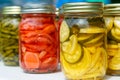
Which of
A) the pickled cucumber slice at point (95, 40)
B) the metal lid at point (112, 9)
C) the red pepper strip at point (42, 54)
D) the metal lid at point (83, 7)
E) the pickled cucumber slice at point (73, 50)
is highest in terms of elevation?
the metal lid at point (83, 7)

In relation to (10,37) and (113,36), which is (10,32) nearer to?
(10,37)

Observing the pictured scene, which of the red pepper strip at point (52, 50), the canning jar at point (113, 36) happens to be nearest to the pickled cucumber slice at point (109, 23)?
the canning jar at point (113, 36)

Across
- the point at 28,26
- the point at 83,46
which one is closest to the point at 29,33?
the point at 28,26

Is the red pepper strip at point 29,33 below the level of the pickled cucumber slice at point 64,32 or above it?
below

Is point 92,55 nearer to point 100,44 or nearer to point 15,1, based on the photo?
point 100,44

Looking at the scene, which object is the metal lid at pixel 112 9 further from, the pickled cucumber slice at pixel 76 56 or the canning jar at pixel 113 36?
the pickled cucumber slice at pixel 76 56

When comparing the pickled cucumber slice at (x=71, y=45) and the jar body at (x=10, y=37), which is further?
the jar body at (x=10, y=37)

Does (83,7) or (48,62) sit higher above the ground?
(83,7)
